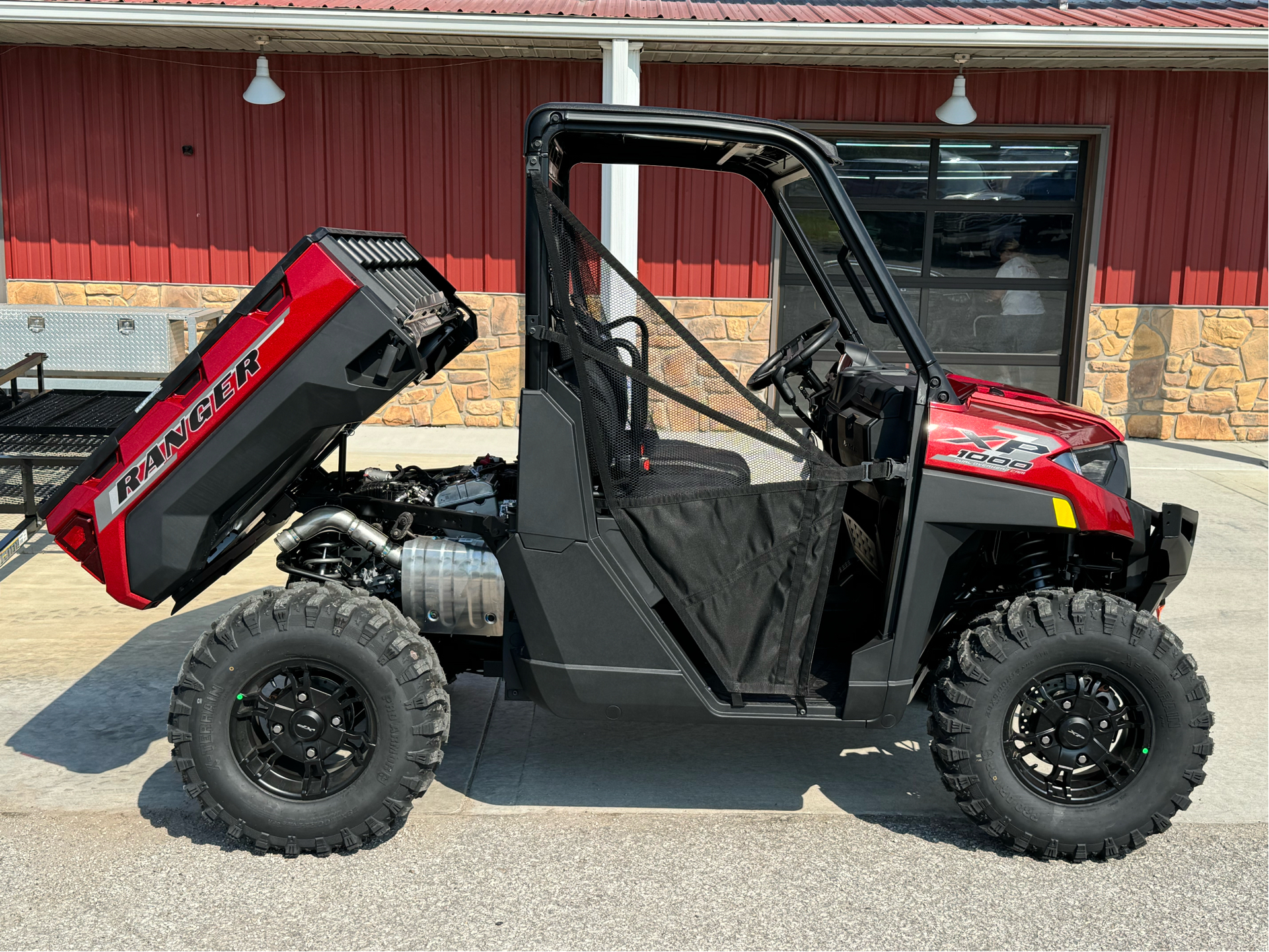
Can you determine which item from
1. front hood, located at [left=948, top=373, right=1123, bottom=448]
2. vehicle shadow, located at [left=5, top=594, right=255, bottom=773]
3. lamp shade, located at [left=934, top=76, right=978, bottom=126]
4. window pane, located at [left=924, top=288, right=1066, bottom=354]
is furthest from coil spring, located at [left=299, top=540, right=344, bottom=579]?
window pane, located at [left=924, top=288, right=1066, bottom=354]

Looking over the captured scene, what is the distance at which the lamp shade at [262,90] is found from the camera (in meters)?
9.63

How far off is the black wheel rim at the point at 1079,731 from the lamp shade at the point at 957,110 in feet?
23.9

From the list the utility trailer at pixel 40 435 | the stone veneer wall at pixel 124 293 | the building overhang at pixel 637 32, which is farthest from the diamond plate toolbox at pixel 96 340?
the stone veneer wall at pixel 124 293

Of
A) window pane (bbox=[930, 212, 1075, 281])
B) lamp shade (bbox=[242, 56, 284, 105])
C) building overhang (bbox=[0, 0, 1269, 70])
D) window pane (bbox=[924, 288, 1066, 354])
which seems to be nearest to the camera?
building overhang (bbox=[0, 0, 1269, 70])

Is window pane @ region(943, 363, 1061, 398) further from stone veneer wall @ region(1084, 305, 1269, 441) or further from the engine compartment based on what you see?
the engine compartment

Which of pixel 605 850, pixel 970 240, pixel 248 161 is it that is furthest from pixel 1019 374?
pixel 605 850

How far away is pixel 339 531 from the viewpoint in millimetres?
3846

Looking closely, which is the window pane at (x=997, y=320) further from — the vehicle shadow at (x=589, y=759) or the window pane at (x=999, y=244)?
the vehicle shadow at (x=589, y=759)

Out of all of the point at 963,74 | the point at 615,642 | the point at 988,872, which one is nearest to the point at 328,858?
the point at 615,642

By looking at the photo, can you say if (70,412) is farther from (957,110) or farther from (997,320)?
(997,320)

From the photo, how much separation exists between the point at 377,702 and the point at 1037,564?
214 cm

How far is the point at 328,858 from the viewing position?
344 centimetres

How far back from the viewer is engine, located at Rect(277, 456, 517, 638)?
12.3 ft

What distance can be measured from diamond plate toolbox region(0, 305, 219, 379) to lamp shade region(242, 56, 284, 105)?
9.40ft
